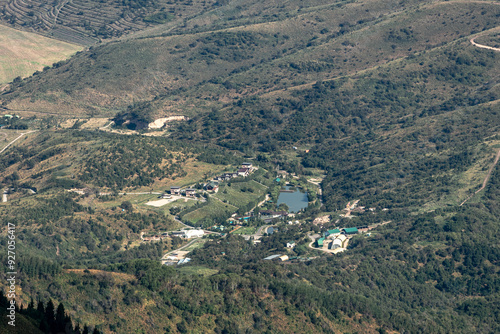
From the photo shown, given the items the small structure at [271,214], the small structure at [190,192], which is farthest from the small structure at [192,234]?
the small structure at [271,214]

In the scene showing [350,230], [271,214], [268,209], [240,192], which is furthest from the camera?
[240,192]

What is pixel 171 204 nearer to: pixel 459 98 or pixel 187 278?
pixel 187 278

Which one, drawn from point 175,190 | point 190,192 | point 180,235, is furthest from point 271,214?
point 180,235

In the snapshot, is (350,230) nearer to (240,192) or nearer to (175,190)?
(240,192)

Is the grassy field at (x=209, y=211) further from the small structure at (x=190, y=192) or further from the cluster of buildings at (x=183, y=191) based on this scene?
the cluster of buildings at (x=183, y=191)

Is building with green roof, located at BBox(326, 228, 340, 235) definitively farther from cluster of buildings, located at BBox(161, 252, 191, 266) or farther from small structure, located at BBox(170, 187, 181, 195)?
small structure, located at BBox(170, 187, 181, 195)

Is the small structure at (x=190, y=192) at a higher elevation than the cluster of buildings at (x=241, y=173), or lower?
higher

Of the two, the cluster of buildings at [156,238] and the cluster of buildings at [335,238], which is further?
the cluster of buildings at [335,238]

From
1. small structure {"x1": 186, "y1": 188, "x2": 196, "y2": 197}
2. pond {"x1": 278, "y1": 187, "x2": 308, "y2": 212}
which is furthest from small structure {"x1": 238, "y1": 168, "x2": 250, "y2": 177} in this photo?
small structure {"x1": 186, "y1": 188, "x2": 196, "y2": 197}

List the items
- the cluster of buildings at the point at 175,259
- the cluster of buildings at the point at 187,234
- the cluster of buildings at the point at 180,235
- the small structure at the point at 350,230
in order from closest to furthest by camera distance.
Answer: the cluster of buildings at the point at 175,259 < the cluster of buildings at the point at 180,235 < the cluster of buildings at the point at 187,234 < the small structure at the point at 350,230
